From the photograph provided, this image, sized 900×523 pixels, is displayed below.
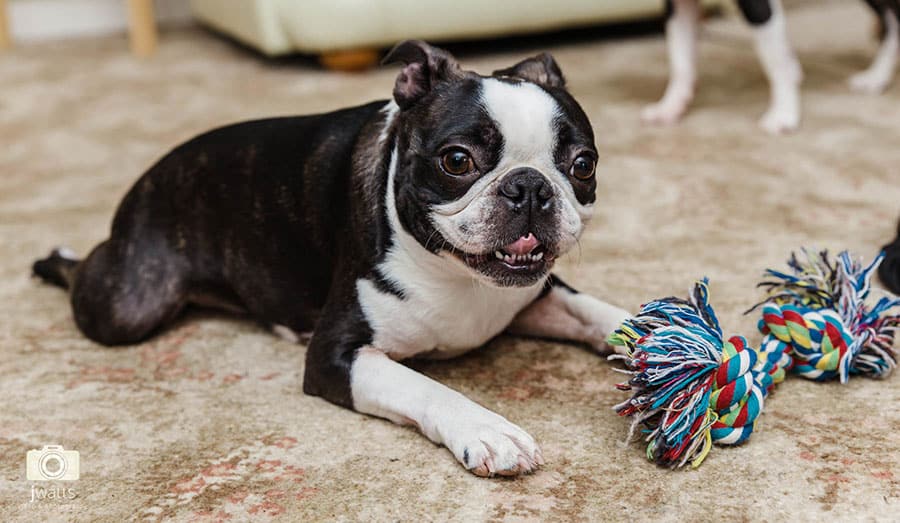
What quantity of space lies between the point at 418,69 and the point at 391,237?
0.29 metres

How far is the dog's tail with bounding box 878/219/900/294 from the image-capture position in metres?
2.08

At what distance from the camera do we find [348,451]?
1587 mm

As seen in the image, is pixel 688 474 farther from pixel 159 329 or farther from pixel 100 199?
pixel 100 199

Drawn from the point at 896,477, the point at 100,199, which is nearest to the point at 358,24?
the point at 100,199

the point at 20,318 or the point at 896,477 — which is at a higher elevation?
the point at 896,477

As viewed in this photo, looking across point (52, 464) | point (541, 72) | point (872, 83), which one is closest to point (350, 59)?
point (872, 83)

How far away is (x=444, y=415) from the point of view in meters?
1.55

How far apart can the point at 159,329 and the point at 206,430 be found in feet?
1.67

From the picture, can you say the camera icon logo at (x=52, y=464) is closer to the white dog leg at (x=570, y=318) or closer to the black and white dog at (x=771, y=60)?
the white dog leg at (x=570, y=318)

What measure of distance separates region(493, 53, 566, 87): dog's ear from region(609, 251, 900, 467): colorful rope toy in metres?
0.45

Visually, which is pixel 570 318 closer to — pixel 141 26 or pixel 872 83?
pixel 872 83

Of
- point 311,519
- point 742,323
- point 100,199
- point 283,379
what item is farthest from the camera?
point 100,199

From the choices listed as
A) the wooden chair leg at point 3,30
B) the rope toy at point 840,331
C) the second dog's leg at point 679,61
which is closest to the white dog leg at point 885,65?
the second dog's leg at point 679,61

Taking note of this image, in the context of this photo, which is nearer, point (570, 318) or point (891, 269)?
point (570, 318)
